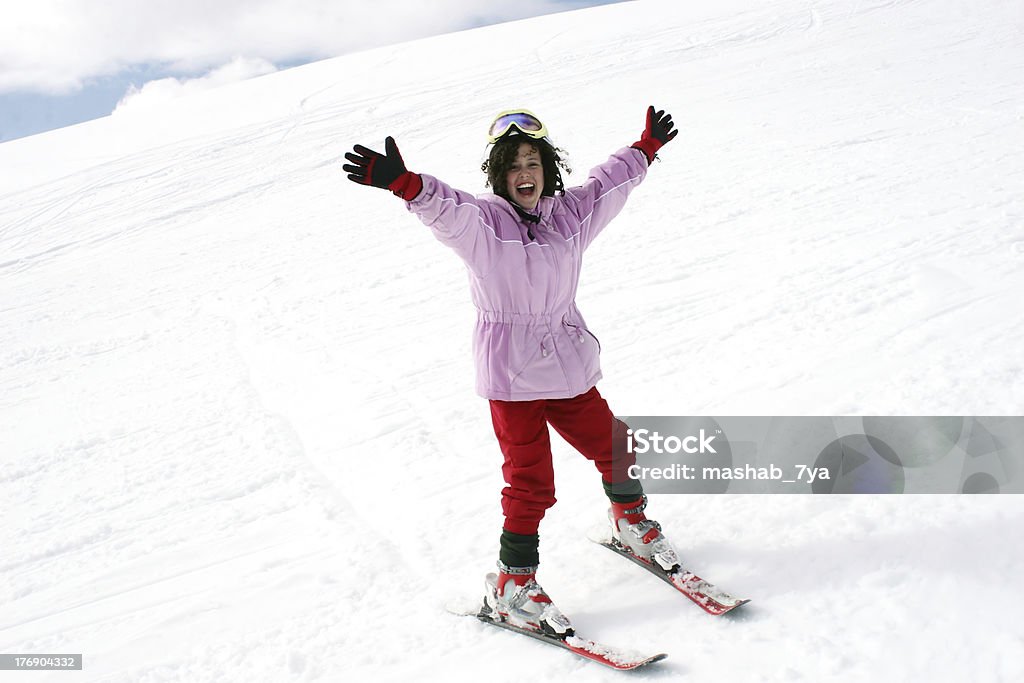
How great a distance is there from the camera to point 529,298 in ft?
7.53

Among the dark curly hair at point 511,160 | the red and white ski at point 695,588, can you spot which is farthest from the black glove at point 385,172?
the red and white ski at point 695,588

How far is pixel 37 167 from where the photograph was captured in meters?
15.2

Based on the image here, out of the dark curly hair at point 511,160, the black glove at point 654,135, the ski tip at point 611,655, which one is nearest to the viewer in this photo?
the ski tip at point 611,655

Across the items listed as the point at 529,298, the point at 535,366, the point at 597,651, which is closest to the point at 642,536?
the point at 597,651

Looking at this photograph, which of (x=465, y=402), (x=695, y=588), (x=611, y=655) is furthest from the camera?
(x=465, y=402)

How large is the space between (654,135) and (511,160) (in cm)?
72

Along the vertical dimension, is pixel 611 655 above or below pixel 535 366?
below

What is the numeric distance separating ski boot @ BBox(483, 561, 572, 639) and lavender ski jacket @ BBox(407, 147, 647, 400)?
2.08ft

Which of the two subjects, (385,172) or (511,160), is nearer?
(385,172)

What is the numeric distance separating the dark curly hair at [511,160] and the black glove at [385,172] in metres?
0.42

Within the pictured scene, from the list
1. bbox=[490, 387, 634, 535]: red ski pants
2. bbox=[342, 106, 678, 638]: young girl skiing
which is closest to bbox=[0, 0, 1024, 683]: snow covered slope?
bbox=[342, 106, 678, 638]: young girl skiing

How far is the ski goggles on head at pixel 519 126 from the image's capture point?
2.26 meters

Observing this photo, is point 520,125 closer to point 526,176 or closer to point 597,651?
point 526,176

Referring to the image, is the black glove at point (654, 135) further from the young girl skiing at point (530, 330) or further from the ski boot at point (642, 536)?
the ski boot at point (642, 536)
